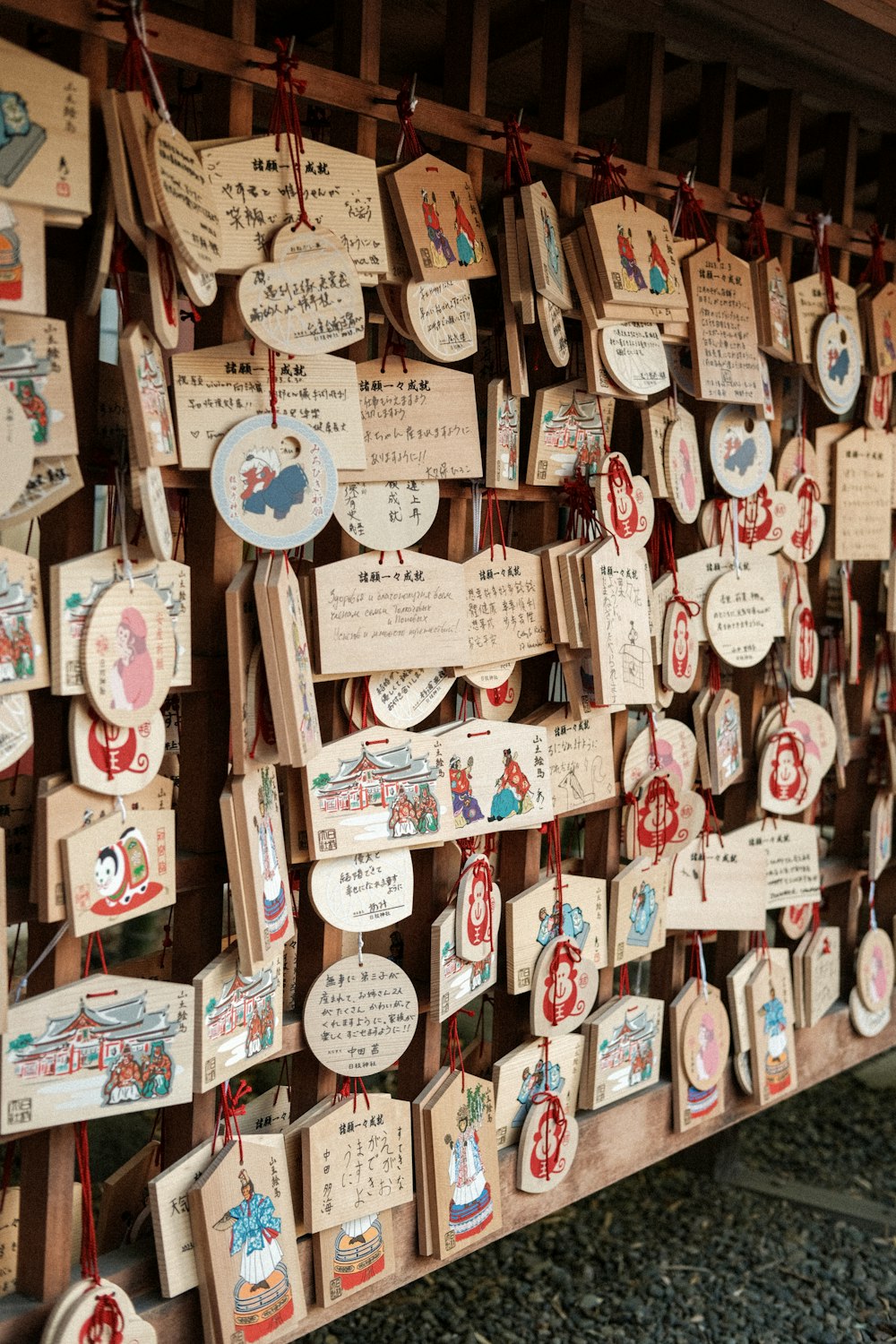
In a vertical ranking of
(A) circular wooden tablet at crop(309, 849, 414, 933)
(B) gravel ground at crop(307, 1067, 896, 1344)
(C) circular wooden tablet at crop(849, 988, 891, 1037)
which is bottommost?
(B) gravel ground at crop(307, 1067, 896, 1344)

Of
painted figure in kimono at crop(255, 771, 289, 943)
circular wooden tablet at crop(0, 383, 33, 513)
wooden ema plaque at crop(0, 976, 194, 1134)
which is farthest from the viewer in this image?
painted figure in kimono at crop(255, 771, 289, 943)

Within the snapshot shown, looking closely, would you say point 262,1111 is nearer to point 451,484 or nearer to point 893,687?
point 451,484

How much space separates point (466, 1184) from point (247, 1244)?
1.22 feet

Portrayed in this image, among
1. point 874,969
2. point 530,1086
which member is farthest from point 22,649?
point 874,969

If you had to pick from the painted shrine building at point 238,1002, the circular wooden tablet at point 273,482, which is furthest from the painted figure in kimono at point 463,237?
the painted shrine building at point 238,1002

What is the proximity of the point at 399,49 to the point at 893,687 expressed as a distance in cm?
143

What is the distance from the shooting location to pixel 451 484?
157 centimetres

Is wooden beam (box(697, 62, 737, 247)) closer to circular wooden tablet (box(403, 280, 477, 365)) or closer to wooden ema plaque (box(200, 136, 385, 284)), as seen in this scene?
circular wooden tablet (box(403, 280, 477, 365))

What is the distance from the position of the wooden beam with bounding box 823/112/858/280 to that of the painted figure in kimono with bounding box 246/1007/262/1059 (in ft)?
5.17

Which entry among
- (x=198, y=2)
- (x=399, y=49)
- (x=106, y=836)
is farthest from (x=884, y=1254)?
(x=198, y=2)

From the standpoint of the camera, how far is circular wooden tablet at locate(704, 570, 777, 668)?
1.92m

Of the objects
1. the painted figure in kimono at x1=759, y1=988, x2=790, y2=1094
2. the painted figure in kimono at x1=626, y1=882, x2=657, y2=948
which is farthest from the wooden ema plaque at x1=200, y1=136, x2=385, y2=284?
the painted figure in kimono at x1=759, y1=988, x2=790, y2=1094

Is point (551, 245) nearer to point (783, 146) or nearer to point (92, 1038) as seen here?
point (783, 146)

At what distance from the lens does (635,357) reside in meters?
1.72
